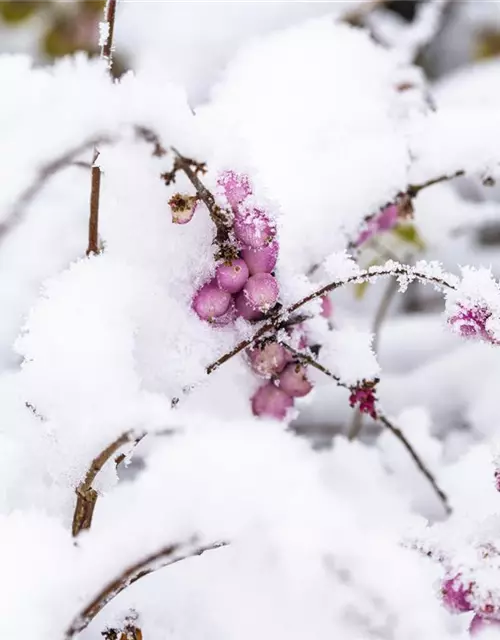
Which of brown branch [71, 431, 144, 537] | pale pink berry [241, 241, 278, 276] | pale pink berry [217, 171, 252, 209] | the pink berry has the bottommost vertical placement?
brown branch [71, 431, 144, 537]

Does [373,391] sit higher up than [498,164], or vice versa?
[498,164]

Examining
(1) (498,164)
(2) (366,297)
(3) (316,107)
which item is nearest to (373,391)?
(1) (498,164)

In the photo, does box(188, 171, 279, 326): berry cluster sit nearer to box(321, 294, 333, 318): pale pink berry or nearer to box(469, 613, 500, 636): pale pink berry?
box(321, 294, 333, 318): pale pink berry

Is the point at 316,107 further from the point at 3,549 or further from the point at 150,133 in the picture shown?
the point at 3,549

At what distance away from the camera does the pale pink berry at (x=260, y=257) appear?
0.64 m

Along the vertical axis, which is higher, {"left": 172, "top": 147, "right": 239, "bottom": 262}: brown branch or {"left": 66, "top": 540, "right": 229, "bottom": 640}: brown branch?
{"left": 172, "top": 147, "right": 239, "bottom": 262}: brown branch

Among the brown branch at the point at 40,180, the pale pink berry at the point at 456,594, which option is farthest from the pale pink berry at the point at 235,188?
the pale pink berry at the point at 456,594

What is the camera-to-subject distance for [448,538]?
0.69 metres

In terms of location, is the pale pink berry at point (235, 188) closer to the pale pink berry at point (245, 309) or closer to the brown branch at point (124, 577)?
the pale pink berry at point (245, 309)

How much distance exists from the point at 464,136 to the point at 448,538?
0.52m

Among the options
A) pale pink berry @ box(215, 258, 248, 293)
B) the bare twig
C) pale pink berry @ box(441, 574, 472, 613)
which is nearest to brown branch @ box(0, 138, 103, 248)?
the bare twig

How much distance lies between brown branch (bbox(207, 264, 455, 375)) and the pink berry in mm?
69

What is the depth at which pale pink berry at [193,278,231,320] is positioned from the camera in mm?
646

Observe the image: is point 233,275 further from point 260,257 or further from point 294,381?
point 294,381
